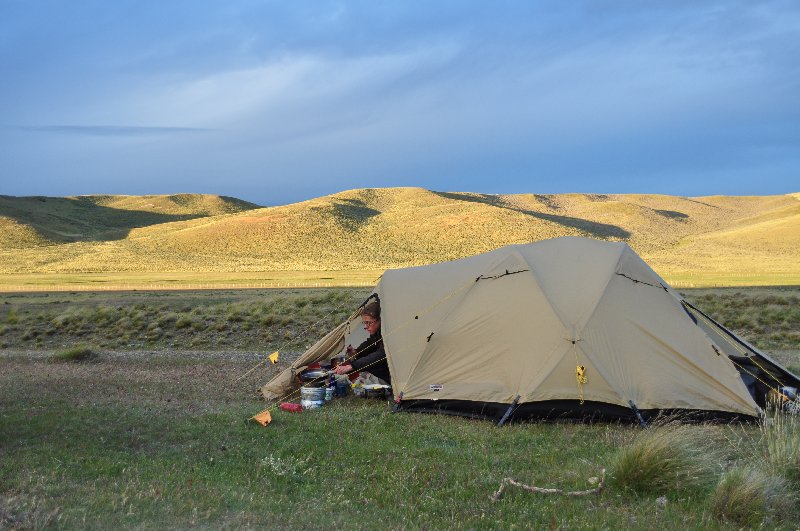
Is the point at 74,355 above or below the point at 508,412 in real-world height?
below

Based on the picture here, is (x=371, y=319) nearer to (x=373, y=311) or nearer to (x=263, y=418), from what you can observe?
(x=373, y=311)

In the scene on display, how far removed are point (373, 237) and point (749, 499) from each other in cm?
8697

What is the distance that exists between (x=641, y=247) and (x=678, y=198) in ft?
283

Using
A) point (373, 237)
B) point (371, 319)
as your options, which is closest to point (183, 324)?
point (371, 319)

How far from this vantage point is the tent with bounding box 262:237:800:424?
32.8 ft

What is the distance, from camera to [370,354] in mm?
12594

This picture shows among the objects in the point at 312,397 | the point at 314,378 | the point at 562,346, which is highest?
the point at 562,346

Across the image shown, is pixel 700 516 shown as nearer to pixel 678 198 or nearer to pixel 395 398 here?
pixel 395 398

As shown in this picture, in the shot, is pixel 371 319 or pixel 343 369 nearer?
pixel 343 369

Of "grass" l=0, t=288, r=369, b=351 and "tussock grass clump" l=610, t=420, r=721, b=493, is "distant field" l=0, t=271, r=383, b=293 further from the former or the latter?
"tussock grass clump" l=610, t=420, r=721, b=493

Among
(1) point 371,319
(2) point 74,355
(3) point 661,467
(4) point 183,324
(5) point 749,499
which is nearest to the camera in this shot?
(5) point 749,499

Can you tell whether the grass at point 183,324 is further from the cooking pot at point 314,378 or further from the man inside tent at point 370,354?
the cooking pot at point 314,378

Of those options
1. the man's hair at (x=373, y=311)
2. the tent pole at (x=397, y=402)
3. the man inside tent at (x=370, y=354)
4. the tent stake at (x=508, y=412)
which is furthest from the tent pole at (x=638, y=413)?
the man's hair at (x=373, y=311)

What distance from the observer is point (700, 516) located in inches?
246
